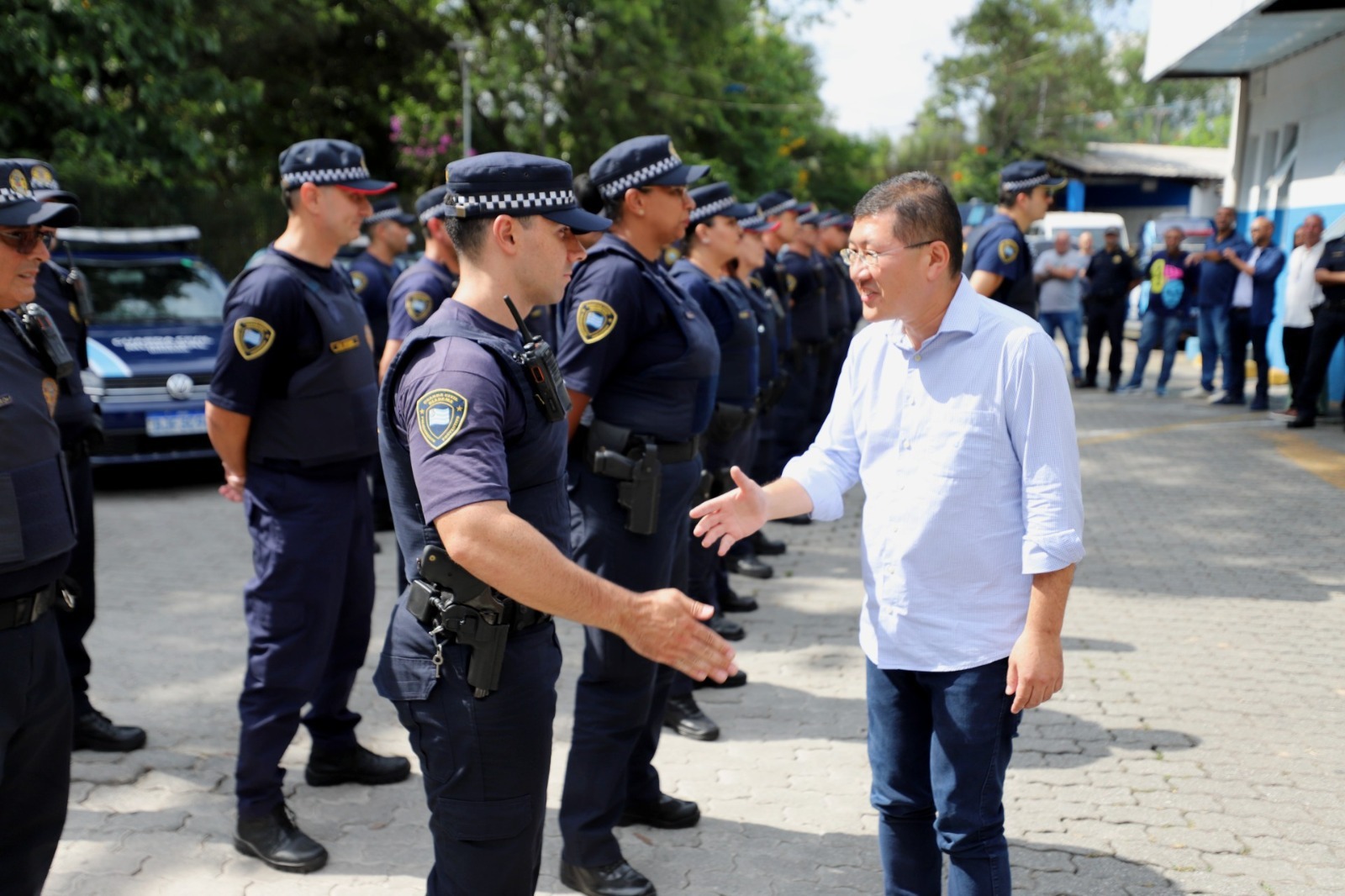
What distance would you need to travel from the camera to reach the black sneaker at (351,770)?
410 centimetres

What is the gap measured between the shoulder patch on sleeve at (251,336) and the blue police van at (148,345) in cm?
424

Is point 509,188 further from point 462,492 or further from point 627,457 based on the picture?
point 627,457

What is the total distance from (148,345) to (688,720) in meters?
6.20

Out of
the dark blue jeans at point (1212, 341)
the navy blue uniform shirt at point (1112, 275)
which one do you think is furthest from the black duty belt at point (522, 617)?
the navy blue uniform shirt at point (1112, 275)

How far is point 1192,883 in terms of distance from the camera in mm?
3355

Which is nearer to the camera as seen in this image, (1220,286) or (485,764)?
(485,764)

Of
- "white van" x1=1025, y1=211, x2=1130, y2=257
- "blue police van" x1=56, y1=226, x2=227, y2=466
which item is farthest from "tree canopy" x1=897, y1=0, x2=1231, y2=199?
"blue police van" x1=56, y1=226, x2=227, y2=466

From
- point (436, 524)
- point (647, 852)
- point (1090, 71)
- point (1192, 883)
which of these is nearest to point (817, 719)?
point (647, 852)

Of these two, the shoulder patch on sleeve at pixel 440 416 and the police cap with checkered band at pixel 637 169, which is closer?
the shoulder patch on sleeve at pixel 440 416

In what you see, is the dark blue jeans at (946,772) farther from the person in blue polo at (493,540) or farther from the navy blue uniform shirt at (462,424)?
the navy blue uniform shirt at (462,424)

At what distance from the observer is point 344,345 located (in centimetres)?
380

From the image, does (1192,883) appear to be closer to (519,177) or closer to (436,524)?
(436,524)

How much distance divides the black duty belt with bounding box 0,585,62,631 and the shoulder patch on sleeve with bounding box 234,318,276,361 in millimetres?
1088

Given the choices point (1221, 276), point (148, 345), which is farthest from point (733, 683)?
point (1221, 276)
